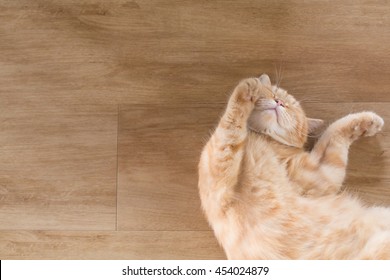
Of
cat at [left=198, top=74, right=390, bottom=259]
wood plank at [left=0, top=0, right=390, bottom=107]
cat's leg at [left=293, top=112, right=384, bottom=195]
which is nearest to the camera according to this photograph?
cat at [left=198, top=74, right=390, bottom=259]

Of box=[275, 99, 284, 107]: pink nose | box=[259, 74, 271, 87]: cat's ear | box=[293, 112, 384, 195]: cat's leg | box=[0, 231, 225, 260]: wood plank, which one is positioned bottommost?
box=[0, 231, 225, 260]: wood plank

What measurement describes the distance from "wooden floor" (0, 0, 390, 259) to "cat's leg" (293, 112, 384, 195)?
0.06 m

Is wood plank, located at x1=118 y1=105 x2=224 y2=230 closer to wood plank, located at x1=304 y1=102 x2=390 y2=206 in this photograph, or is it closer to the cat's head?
the cat's head

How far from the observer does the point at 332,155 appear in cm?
140

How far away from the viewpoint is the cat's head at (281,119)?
136 centimetres

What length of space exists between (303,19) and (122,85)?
26.4 inches

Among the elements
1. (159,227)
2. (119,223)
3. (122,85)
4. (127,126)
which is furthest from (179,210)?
(122,85)

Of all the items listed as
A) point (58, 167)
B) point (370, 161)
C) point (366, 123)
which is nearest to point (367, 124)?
point (366, 123)

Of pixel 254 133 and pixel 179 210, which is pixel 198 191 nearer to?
pixel 179 210

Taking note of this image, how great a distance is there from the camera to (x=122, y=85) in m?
1.51

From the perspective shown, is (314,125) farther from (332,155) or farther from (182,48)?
(182,48)

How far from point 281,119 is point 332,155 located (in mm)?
213

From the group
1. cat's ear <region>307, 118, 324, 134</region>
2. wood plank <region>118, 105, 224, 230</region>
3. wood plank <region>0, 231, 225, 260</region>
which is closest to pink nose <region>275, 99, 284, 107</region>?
cat's ear <region>307, 118, 324, 134</region>

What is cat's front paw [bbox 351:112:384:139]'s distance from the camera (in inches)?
55.9
